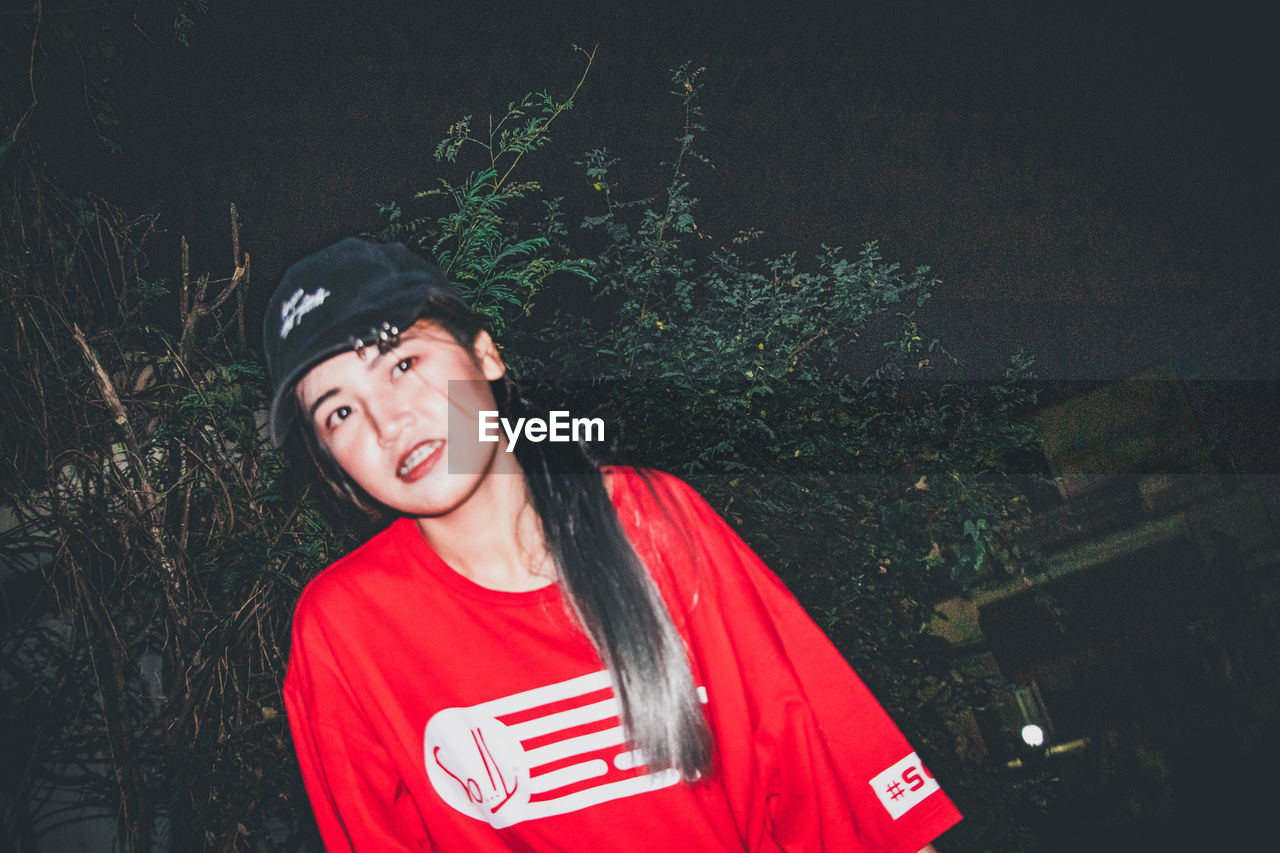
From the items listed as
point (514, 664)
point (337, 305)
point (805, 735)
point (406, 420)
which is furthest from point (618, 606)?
point (337, 305)

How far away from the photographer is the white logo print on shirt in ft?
4.21

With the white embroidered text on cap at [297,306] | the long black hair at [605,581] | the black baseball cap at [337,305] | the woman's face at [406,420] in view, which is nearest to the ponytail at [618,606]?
the long black hair at [605,581]

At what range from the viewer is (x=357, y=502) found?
143cm

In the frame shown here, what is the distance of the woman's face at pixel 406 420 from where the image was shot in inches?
51.7

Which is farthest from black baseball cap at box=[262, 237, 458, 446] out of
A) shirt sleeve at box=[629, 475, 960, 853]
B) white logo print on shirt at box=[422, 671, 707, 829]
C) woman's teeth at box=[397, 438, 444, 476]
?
shirt sleeve at box=[629, 475, 960, 853]

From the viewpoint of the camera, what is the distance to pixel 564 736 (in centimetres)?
129

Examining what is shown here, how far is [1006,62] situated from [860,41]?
1.38 feet

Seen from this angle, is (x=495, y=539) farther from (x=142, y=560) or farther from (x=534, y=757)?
(x=142, y=560)

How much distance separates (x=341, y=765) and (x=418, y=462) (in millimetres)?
604

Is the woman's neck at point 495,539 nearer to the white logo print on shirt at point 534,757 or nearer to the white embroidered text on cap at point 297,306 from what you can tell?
the white logo print on shirt at point 534,757

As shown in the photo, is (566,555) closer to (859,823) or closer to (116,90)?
(859,823)

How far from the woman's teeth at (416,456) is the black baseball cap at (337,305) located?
224 mm

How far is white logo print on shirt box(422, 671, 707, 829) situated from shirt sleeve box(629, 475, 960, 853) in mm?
195

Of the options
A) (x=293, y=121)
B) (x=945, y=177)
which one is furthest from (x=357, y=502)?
(x=945, y=177)
